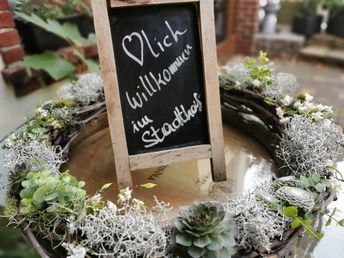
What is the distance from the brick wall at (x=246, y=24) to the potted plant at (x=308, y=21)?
2.77ft

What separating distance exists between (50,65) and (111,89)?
0.84m

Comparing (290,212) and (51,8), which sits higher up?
(51,8)

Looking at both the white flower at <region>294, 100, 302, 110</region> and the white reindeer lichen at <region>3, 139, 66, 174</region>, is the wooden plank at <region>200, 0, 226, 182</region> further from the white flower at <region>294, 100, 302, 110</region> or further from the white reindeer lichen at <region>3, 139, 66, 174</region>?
the white reindeer lichen at <region>3, 139, 66, 174</region>

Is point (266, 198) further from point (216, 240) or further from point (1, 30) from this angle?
point (1, 30)

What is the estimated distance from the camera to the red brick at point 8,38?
1224 mm

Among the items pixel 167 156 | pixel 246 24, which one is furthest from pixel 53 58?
pixel 246 24

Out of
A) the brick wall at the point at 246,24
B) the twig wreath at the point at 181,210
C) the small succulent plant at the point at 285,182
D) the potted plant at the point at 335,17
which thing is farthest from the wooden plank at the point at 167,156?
the potted plant at the point at 335,17

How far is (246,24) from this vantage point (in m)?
3.66

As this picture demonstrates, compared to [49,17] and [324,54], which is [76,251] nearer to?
[49,17]

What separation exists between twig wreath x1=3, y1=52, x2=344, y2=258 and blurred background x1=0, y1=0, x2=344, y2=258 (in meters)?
0.13

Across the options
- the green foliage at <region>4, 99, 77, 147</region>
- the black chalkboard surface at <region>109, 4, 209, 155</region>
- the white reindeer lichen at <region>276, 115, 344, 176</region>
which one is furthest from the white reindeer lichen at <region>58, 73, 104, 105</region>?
the white reindeer lichen at <region>276, 115, 344, 176</region>

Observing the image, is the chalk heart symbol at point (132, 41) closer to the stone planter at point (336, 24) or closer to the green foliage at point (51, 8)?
the green foliage at point (51, 8)

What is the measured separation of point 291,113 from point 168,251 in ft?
1.96

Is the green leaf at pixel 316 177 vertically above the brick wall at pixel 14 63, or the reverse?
the brick wall at pixel 14 63
